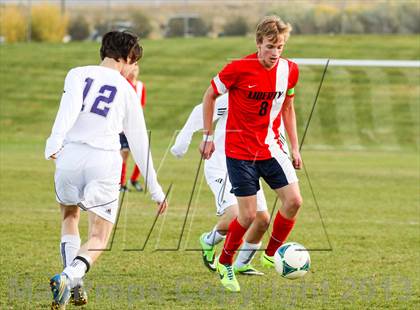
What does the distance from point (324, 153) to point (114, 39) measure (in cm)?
1995

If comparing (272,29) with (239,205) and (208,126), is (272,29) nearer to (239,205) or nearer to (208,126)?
(208,126)

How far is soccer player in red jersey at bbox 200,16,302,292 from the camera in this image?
26.5ft

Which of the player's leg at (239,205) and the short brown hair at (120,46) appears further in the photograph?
the player's leg at (239,205)

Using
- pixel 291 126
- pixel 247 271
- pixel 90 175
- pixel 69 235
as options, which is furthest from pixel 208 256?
pixel 90 175

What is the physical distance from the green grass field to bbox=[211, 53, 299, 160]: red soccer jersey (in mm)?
1266

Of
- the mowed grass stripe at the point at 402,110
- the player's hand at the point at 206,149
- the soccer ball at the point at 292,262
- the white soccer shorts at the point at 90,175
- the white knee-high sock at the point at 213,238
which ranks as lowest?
the mowed grass stripe at the point at 402,110

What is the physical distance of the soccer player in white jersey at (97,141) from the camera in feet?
22.1

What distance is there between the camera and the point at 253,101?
8148 millimetres

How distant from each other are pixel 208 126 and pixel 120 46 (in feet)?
4.69

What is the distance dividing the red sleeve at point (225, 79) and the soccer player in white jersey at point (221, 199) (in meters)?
0.96

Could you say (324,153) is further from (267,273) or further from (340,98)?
(267,273)

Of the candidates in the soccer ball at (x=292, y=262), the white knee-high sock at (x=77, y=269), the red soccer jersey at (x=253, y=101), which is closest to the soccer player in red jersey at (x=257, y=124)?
the red soccer jersey at (x=253, y=101)

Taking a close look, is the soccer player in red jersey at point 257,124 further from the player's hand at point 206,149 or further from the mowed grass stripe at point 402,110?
the mowed grass stripe at point 402,110

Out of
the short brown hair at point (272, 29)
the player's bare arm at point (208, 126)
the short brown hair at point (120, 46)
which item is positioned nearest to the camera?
the short brown hair at point (120, 46)
